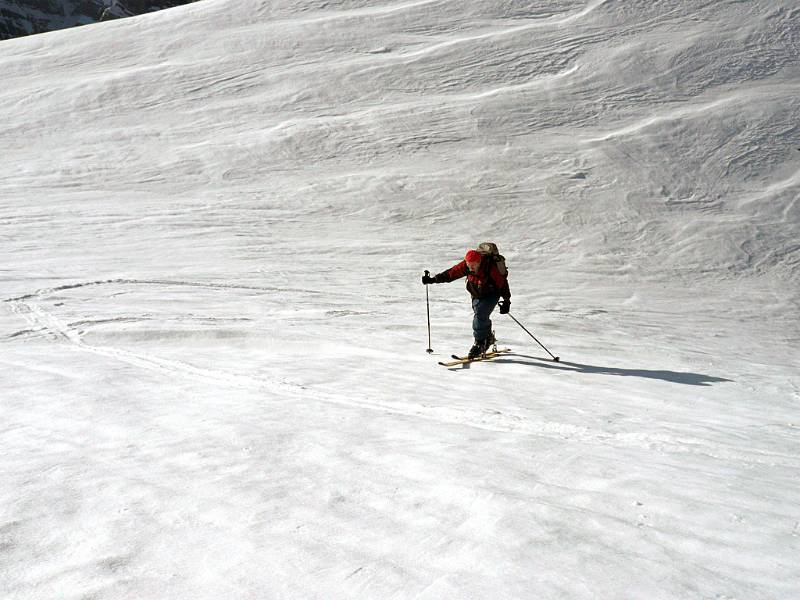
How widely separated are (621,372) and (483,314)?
171 cm

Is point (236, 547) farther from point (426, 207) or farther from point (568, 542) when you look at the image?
point (426, 207)

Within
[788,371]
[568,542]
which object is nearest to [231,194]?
[788,371]

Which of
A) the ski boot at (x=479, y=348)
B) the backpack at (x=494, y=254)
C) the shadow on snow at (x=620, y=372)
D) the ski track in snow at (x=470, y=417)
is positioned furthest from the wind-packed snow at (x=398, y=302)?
the backpack at (x=494, y=254)

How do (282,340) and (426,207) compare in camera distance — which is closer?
(282,340)

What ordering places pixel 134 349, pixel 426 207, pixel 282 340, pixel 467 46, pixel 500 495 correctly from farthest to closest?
1. pixel 467 46
2. pixel 426 207
3. pixel 282 340
4. pixel 134 349
5. pixel 500 495

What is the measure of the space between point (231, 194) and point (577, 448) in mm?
15492

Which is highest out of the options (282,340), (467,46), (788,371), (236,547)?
(467,46)

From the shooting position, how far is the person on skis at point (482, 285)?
8.29m

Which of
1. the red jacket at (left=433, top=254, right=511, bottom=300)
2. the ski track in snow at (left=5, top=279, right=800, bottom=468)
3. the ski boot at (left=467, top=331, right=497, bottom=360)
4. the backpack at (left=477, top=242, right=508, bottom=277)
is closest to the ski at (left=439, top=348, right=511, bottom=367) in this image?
the ski boot at (left=467, top=331, right=497, bottom=360)

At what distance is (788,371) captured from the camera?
1006 centimetres

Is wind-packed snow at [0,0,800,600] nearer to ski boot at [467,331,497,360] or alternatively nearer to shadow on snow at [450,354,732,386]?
shadow on snow at [450,354,732,386]

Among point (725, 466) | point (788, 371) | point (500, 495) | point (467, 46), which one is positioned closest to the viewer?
point (500, 495)

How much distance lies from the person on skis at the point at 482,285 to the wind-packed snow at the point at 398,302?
0.58 metres

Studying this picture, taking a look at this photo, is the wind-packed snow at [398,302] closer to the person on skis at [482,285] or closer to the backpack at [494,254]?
the person on skis at [482,285]
